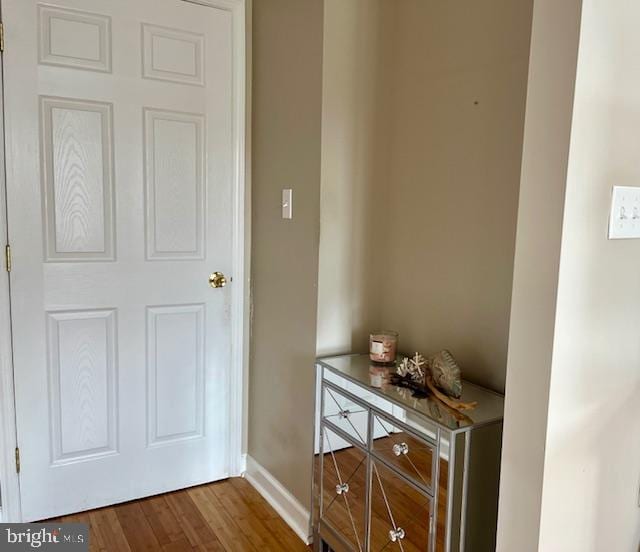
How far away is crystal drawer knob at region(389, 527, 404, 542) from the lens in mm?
1570

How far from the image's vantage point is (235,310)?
8.21 ft

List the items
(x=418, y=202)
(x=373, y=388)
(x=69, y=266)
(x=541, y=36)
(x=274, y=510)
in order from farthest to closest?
(x=274, y=510), (x=69, y=266), (x=418, y=202), (x=373, y=388), (x=541, y=36)

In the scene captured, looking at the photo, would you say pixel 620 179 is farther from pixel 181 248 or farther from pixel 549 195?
pixel 181 248

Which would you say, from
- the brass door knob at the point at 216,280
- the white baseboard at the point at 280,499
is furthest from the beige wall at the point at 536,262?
the brass door knob at the point at 216,280

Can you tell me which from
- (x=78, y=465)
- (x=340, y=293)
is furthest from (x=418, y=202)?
(x=78, y=465)

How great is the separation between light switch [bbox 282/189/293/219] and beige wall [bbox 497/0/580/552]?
1144 millimetres

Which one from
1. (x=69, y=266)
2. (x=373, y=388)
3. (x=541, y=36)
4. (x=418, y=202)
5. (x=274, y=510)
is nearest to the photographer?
(x=541, y=36)

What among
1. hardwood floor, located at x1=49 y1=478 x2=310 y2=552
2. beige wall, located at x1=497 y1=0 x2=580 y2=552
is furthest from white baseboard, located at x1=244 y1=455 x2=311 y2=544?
beige wall, located at x1=497 y1=0 x2=580 y2=552

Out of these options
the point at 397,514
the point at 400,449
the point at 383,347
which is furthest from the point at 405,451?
the point at 383,347

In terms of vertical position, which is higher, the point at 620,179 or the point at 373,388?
the point at 620,179

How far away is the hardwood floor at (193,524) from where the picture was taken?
2047 millimetres

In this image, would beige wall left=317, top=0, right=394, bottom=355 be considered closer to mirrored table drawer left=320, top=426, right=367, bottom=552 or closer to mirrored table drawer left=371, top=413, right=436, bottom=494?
mirrored table drawer left=320, top=426, right=367, bottom=552

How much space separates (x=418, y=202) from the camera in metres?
1.98

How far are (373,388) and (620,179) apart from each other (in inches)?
35.3
